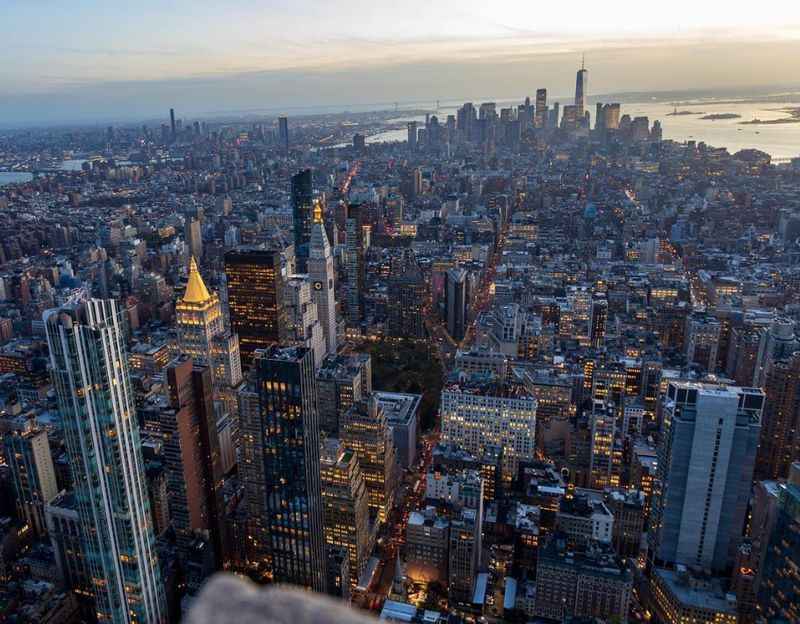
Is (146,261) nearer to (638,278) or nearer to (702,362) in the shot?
(638,278)

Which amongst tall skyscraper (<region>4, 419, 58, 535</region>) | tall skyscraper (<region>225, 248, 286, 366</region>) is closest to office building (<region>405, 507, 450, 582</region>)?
tall skyscraper (<region>4, 419, 58, 535</region>)

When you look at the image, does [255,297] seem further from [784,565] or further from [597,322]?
[784,565]

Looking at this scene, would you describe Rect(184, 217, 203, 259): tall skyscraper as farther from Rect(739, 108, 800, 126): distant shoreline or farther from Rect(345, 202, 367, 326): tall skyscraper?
Rect(739, 108, 800, 126): distant shoreline

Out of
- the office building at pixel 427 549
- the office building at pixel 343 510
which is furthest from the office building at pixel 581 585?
the office building at pixel 343 510

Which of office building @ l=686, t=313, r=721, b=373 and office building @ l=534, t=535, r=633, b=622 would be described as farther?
office building @ l=686, t=313, r=721, b=373

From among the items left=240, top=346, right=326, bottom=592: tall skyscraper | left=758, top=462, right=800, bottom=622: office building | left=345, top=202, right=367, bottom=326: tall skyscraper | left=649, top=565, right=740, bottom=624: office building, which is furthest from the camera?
left=345, top=202, right=367, bottom=326: tall skyscraper

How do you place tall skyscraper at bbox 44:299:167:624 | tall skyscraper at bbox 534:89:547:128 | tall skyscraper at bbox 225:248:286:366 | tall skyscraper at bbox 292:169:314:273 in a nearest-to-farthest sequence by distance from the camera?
tall skyscraper at bbox 44:299:167:624 → tall skyscraper at bbox 225:248:286:366 → tall skyscraper at bbox 292:169:314:273 → tall skyscraper at bbox 534:89:547:128

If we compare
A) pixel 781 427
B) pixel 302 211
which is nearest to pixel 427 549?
pixel 781 427
